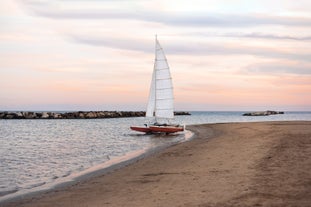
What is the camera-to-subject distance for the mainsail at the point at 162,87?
176ft

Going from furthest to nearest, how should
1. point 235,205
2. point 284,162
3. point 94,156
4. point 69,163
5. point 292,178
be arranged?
point 94,156
point 69,163
point 284,162
point 292,178
point 235,205

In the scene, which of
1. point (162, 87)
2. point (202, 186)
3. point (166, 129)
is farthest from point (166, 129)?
point (202, 186)

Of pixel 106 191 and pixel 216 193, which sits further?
pixel 106 191

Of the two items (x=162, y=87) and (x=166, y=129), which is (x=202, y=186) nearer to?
(x=166, y=129)

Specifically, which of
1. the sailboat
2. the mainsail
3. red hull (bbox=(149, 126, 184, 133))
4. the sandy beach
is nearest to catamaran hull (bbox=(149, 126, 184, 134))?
red hull (bbox=(149, 126, 184, 133))

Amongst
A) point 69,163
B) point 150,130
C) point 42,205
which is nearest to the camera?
point 42,205

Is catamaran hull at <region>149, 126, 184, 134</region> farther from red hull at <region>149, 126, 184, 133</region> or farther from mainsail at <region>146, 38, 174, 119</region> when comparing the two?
mainsail at <region>146, 38, 174, 119</region>

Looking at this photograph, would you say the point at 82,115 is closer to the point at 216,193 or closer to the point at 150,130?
the point at 150,130

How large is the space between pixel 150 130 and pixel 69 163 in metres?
27.8

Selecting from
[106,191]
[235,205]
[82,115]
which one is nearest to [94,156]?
[106,191]

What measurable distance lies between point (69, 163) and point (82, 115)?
123m

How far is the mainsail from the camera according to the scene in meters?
53.6

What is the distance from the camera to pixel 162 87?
53656 millimetres

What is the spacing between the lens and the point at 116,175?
17.0 metres
